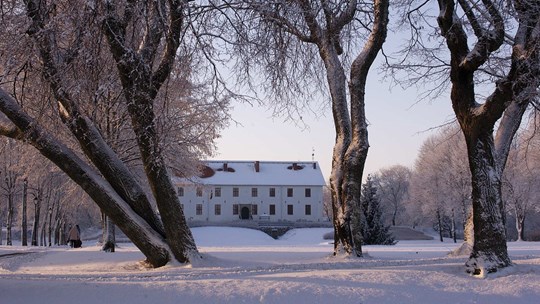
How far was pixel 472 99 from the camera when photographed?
10.8 meters

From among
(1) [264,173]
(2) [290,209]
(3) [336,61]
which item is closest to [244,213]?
(2) [290,209]

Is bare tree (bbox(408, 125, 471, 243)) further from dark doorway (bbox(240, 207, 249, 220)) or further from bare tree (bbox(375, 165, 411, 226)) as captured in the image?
bare tree (bbox(375, 165, 411, 226))

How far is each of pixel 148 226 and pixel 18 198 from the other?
47217mm

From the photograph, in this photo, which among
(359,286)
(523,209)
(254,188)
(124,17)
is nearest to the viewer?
(359,286)

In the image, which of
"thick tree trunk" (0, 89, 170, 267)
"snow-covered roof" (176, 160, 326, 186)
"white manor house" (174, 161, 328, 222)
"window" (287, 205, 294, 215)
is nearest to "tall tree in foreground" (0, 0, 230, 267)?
"thick tree trunk" (0, 89, 170, 267)

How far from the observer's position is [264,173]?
259 feet

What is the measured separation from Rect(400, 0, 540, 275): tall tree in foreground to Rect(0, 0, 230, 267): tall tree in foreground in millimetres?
5313

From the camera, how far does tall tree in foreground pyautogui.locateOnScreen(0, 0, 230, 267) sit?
10008 millimetres

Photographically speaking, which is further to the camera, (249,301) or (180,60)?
(180,60)

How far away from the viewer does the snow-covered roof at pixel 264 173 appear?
76.7 meters

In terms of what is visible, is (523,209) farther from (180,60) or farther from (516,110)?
(180,60)

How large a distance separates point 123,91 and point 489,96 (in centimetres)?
722

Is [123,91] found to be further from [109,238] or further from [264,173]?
[264,173]

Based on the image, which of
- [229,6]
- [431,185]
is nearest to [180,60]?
[229,6]
